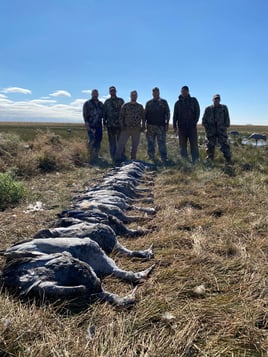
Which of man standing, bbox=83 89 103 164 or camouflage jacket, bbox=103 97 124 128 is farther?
man standing, bbox=83 89 103 164

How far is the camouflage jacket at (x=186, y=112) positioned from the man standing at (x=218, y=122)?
0.42 m

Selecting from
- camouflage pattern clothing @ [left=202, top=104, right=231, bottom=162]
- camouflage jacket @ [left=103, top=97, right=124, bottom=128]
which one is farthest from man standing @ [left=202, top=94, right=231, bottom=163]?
camouflage jacket @ [left=103, top=97, right=124, bottom=128]

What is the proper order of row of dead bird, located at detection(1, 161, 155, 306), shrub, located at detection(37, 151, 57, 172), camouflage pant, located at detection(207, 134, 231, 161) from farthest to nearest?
1. camouflage pant, located at detection(207, 134, 231, 161)
2. shrub, located at detection(37, 151, 57, 172)
3. row of dead bird, located at detection(1, 161, 155, 306)

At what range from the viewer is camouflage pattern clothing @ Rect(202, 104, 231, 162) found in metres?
11.5

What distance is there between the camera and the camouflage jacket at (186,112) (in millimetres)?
11414

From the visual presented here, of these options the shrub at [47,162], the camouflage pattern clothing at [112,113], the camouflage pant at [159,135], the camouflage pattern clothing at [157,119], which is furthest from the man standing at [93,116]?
the camouflage pant at [159,135]

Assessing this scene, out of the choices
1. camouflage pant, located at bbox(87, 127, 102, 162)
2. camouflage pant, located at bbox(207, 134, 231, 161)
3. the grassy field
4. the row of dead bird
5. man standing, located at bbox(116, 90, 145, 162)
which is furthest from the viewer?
camouflage pant, located at bbox(87, 127, 102, 162)

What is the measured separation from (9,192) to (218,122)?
7.46 metres

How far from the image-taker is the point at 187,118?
11555 mm

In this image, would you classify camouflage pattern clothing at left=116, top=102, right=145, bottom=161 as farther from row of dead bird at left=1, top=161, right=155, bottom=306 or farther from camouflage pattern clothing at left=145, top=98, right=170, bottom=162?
row of dead bird at left=1, top=161, right=155, bottom=306

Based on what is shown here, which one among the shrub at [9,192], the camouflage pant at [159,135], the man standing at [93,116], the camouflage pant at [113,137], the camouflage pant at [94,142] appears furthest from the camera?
the camouflage pant at [94,142]

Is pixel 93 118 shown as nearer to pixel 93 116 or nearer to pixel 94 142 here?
pixel 93 116

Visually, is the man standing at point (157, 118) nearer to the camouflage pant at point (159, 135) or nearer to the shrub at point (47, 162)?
the camouflage pant at point (159, 135)

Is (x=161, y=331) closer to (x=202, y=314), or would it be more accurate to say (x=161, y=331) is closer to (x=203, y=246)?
(x=202, y=314)
